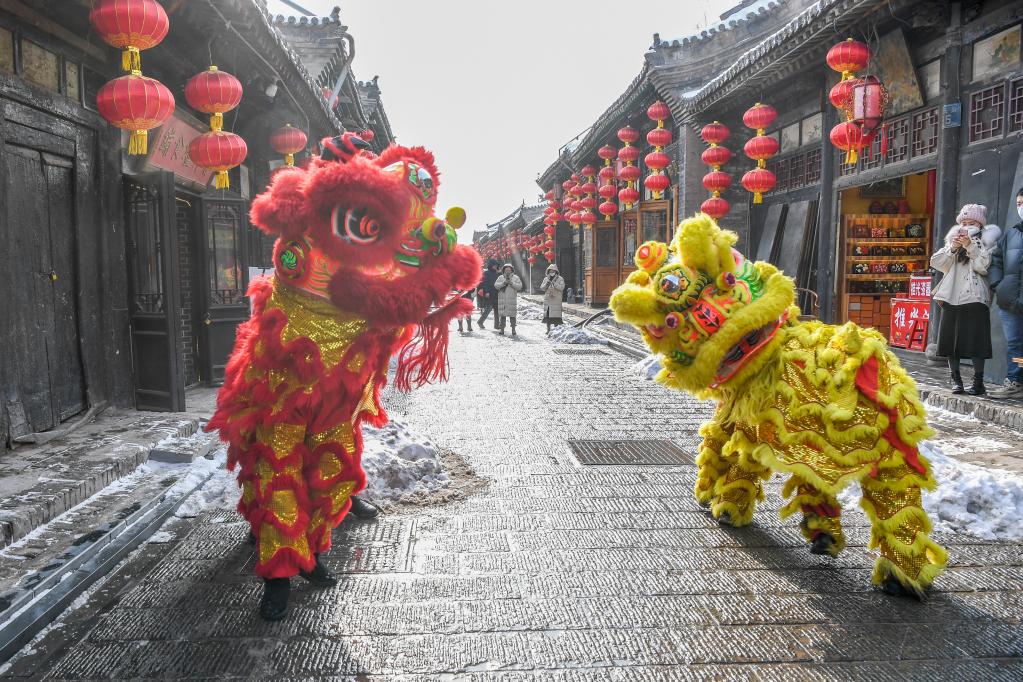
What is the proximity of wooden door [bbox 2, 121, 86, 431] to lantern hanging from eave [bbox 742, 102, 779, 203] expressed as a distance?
365 inches

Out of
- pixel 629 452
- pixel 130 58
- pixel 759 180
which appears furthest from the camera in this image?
pixel 759 180

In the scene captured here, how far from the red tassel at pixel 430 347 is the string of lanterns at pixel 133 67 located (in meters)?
3.24

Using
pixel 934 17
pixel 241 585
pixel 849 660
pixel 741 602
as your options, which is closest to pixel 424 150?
pixel 241 585

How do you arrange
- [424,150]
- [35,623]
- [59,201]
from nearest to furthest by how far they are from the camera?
[35,623]
[424,150]
[59,201]

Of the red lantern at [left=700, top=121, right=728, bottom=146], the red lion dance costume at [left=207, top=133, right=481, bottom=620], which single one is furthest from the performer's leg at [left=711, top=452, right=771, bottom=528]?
the red lantern at [left=700, top=121, right=728, bottom=146]

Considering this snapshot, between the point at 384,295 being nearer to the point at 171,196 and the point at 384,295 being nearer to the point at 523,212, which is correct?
the point at 171,196

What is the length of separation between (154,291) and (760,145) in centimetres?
886

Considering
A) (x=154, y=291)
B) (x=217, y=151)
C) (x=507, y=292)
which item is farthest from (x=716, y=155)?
(x=154, y=291)

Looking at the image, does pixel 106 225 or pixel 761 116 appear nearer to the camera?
pixel 106 225

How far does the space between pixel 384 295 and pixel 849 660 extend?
2034 mm

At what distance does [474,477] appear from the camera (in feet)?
15.5

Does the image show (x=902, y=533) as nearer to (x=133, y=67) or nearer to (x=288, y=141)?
(x=133, y=67)

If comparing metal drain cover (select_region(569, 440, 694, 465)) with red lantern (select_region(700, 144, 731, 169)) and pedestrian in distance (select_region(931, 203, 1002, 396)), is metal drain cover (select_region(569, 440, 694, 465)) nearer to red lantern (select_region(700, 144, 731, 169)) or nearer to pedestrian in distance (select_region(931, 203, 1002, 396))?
pedestrian in distance (select_region(931, 203, 1002, 396))

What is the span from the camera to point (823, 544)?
3342 mm
